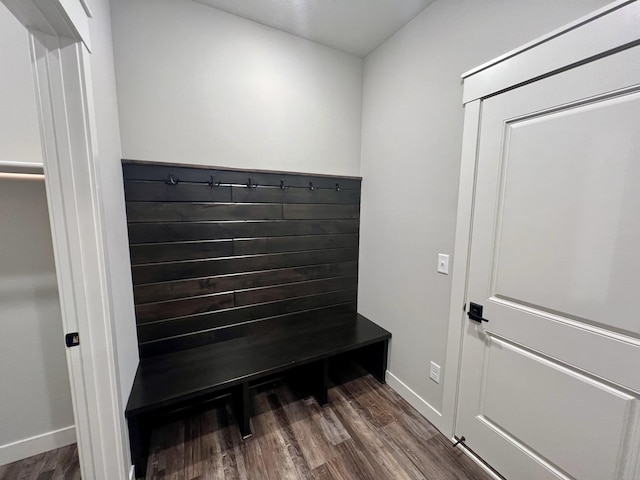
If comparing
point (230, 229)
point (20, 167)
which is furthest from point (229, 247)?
point (20, 167)

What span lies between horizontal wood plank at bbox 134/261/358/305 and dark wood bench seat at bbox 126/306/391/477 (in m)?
0.33

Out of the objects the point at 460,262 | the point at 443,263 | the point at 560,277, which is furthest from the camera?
Result: the point at 443,263

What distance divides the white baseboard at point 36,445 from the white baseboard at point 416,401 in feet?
7.16

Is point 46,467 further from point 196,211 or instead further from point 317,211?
point 317,211

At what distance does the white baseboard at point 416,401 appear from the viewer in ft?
5.54

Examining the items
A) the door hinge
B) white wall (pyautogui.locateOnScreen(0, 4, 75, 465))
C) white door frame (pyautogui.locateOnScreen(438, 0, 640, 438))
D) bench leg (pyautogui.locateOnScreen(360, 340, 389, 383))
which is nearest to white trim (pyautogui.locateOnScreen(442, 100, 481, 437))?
white door frame (pyautogui.locateOnScreen(438, 0, 640, 438))

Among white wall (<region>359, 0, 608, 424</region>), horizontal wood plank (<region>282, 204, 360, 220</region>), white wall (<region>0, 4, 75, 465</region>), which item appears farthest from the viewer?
horizontal wood plank (<region>282, 204, 360, 220</region>)

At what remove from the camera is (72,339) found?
100 cm

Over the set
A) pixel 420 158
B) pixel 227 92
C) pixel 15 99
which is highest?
pixel 227 92

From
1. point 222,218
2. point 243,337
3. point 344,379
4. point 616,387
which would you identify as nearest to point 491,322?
point 616,387

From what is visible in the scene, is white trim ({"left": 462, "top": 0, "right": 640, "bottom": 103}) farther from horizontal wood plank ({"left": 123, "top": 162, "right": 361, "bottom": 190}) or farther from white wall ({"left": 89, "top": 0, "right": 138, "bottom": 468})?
white wall ({"left": 89, "top": 0, "right": 138, "bottom": 468})

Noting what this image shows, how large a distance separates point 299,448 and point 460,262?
1.49 metres

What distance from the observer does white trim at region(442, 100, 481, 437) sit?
1.39 metres

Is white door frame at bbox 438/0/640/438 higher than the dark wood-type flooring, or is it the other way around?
white door frame at bbox 438/0/640/438
